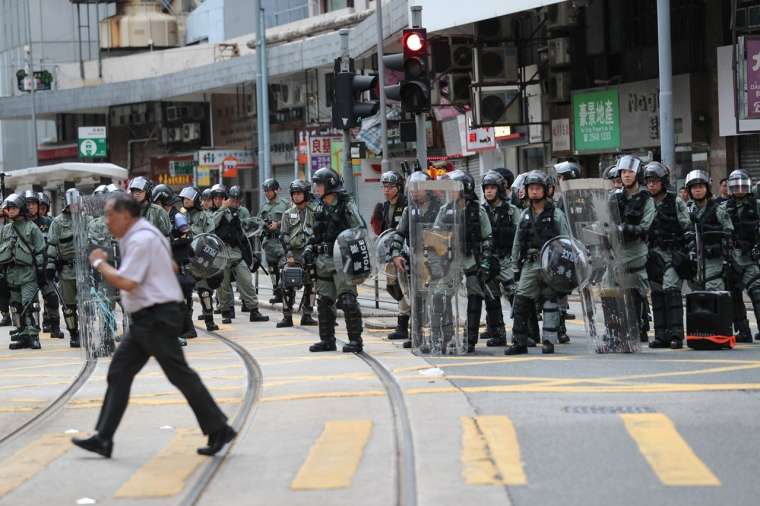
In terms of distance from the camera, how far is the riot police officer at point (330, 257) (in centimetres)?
1469

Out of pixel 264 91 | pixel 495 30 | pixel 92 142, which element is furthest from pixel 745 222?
pixel 92 142

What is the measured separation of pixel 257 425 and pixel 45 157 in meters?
53.8

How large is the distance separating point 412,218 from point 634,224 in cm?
210

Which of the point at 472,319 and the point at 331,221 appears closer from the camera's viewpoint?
the point at 472,319

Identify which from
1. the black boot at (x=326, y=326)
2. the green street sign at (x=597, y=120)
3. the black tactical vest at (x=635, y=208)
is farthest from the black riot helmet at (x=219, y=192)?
the green street sign at (x=597, y=120)

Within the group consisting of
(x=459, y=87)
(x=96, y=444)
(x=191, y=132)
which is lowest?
(x=96, y=444)

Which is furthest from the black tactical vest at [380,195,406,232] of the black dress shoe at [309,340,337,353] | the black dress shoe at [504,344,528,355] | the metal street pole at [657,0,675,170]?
the metal street pole at [657,0,675,170]

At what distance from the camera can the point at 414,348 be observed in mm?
14250

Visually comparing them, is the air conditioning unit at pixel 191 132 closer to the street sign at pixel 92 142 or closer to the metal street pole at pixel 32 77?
the street sign at pixel 92 142

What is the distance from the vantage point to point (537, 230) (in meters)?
14.1

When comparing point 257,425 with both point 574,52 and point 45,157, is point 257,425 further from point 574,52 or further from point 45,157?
point 45,157

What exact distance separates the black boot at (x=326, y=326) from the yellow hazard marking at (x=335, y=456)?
4792 mm

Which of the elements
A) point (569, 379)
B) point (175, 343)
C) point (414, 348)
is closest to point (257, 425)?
point (175, 343)

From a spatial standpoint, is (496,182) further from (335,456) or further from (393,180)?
(335,456)
